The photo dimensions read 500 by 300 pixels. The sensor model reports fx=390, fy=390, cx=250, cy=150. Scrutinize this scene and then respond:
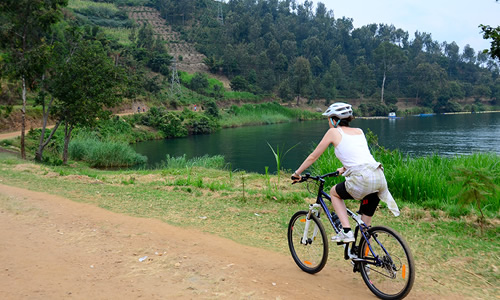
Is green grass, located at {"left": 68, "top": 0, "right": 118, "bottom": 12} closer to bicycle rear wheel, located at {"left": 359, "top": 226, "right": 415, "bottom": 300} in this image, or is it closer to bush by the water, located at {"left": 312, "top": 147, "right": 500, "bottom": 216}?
bush by the water, located at {"left": 312, "top": 147, "right": 500, "bottom": 216}

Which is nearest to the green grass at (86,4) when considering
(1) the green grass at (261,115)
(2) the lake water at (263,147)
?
(1) the green grass at (261,115)

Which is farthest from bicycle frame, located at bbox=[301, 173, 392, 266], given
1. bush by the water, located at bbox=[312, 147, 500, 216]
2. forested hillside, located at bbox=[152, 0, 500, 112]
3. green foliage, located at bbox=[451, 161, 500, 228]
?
forested hillside, located at bbox=[152, 0, 500, 112]

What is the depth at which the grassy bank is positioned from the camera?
14.3 ft

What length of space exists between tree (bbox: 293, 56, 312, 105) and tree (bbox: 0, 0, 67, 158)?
61.3 metres

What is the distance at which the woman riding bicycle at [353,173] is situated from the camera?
142 inches

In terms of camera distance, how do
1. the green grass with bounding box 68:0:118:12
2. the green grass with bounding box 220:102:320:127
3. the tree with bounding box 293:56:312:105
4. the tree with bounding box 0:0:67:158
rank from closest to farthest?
the tree with bounding box 0:0:67:158
the green grass with bounding box 220:102:320:127
the tree with bounding box 293:56:312:105
the green grass with bounding box 68:0:118:12

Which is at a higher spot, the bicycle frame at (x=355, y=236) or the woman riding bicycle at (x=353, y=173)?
the woman riding bicycle at (x=353, y=173)

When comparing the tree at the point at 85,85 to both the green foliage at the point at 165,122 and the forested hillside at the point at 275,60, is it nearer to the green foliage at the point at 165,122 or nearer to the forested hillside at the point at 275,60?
the green foliage at the point at 165,122

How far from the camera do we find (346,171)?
12.3ft

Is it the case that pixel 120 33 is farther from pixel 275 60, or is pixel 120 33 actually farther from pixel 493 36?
pixel 493 36

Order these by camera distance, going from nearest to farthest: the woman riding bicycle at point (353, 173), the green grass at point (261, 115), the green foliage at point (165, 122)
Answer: the woman riding bicycle at point (353, 173), the green foliage at point (165, 122), the green grass at point (261, 115)

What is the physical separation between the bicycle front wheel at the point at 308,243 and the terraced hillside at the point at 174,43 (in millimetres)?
74857

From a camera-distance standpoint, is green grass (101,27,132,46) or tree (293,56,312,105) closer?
green grass (101,27,132,46)

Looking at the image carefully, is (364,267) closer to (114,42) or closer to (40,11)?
(40,11)
